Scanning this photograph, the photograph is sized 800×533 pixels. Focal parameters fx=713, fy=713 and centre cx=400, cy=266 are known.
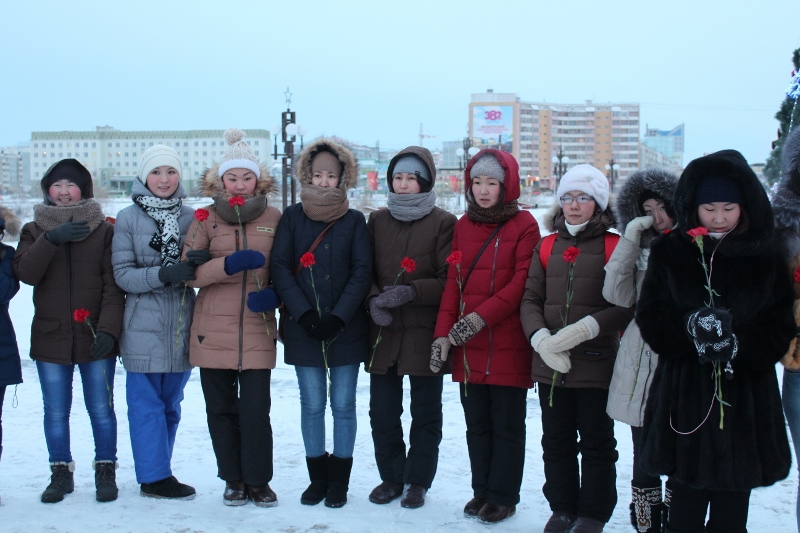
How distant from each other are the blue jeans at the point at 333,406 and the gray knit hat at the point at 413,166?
0.98m

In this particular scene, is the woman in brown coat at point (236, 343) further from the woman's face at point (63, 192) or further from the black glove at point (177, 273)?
the woman's face at point (63, 192)

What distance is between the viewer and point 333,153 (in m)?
3.53

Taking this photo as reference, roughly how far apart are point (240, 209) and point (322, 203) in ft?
1.30

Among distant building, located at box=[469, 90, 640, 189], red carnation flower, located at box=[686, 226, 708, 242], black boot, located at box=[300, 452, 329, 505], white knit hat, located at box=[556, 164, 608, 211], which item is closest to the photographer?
red carnation flower, located at box=[686, 226, 708, 242]

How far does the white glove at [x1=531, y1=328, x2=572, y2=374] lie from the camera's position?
290 centimetres

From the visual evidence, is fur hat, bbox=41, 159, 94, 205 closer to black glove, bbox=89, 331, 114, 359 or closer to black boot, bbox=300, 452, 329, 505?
black glove, bbox=89, 331, 114, 359

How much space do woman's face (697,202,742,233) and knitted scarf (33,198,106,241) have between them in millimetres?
2724

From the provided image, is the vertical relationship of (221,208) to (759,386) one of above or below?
above

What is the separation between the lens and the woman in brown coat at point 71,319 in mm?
3387

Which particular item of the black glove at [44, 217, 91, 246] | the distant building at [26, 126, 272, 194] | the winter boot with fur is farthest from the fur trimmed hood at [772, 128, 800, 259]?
the distant building at [26, 126, 272, 194]

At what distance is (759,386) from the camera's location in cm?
241

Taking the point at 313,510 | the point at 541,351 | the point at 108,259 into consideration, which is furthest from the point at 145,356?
the point at 541,351

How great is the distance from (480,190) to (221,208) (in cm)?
123

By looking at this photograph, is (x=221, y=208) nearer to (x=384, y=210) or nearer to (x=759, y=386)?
(x=384, y=210)
